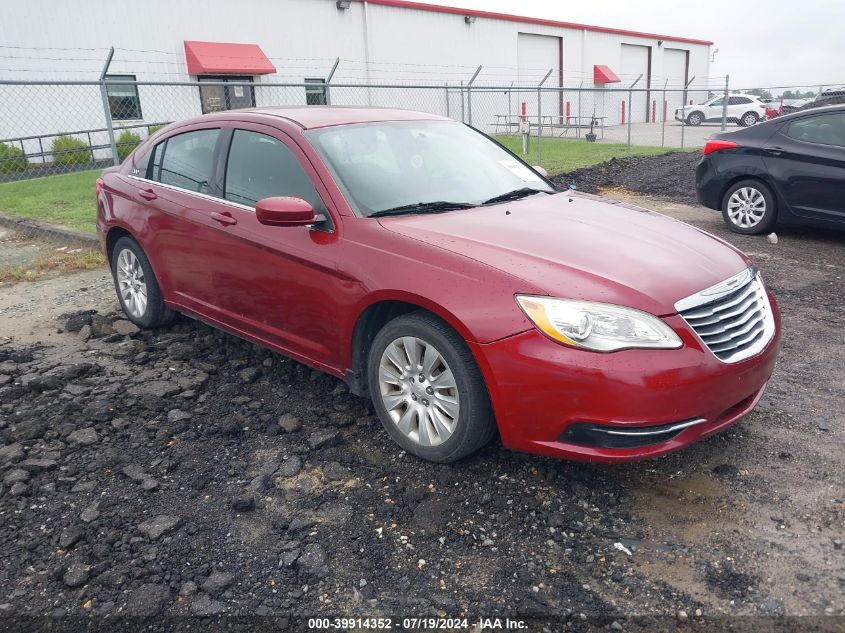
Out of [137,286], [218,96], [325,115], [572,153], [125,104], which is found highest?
[218,96]

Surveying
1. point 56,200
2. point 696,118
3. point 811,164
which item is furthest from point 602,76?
point 811,164

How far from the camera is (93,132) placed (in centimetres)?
1845

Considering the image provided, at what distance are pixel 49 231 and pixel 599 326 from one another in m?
8.34

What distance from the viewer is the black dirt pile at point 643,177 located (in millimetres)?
12102

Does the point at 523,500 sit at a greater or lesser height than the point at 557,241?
lesser

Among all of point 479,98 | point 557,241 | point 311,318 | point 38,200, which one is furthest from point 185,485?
point 479,98

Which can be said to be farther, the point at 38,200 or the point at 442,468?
the point at 38,200

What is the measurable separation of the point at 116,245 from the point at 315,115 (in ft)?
7.03

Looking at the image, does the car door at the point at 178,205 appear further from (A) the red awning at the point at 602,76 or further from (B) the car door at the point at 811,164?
(A) the red awning at the point at 602,76

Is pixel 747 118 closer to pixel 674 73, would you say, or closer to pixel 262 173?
pixel 674 73

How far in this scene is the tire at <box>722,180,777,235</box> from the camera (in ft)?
26.2

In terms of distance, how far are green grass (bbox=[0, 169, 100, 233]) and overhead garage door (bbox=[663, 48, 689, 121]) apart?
122 feet

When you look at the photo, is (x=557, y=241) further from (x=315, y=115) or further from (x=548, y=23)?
(x=548, y=23)

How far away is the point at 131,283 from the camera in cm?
527
